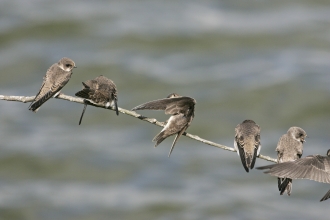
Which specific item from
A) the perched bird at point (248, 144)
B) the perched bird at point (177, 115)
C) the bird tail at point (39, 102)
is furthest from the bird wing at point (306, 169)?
the bird tail at point (39, 102)

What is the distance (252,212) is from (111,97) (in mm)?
13853

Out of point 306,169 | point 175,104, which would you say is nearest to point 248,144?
point 306,169

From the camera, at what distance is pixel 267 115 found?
2639 cm

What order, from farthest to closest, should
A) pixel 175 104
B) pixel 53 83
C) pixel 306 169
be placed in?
pixel 53 83
pixel 175 104
pixel 306 169

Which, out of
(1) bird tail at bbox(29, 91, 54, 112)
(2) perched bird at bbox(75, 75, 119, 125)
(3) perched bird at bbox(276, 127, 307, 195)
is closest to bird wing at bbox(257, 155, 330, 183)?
(3) perched bird at bbox(276, 127, 307, 195)

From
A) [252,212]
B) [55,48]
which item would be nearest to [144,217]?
[252,212]

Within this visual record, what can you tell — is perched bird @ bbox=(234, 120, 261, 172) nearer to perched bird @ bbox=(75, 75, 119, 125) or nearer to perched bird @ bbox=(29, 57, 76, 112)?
perched bird @ bbox=(75, 75, 119, 125)

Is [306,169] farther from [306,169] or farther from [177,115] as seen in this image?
[177,115]

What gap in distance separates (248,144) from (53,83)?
2337mm

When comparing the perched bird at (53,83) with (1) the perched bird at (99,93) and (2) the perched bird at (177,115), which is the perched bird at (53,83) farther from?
(2) the perched bird at (177,115)

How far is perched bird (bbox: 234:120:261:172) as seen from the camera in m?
7.28

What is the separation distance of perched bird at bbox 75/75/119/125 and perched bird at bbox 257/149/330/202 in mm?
1790

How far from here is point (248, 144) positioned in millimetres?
7422

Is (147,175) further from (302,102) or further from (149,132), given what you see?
(302,102)
